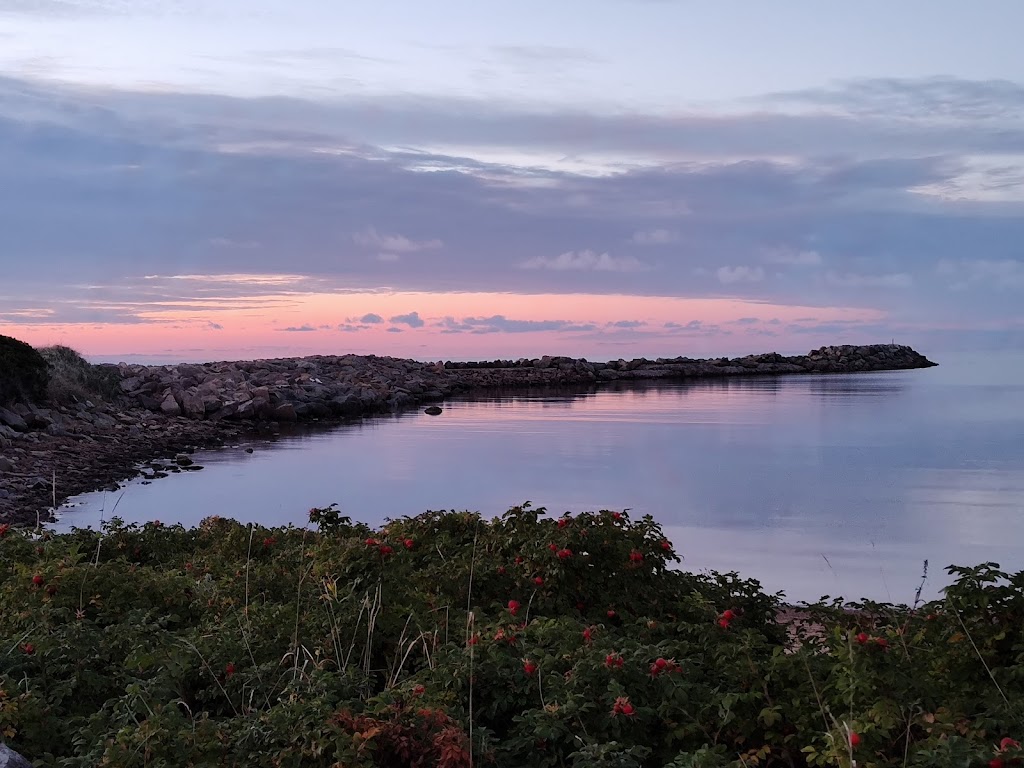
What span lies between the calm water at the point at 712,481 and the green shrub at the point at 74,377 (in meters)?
4.99

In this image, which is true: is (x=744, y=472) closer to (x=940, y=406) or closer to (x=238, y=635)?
(x=238, y=635)

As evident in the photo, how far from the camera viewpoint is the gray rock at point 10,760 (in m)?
3.54

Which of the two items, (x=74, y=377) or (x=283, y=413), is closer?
(x=74, y=377)

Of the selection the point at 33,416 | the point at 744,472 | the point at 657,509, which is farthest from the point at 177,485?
the point at 744,472

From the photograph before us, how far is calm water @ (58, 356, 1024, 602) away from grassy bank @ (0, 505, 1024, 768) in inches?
188

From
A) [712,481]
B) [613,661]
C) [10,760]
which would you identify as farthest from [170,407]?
[613,661]

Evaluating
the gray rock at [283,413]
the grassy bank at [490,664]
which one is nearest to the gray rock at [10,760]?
the grassy bank at [490,664]

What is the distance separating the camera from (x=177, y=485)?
17.4 m

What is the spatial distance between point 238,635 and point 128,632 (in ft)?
1.85

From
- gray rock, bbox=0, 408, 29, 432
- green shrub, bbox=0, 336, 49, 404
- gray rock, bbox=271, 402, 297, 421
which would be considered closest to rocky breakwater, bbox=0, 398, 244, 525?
gray rock, bbox=0, 408, 29, 432

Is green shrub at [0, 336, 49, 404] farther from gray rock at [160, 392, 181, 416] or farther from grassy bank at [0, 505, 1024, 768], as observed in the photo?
grassy bank at [0, 505, 1024, 768]

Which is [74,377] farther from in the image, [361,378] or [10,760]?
[10,760]

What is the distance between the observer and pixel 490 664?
4.46 m

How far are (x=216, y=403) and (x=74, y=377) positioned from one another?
398 centimetres
